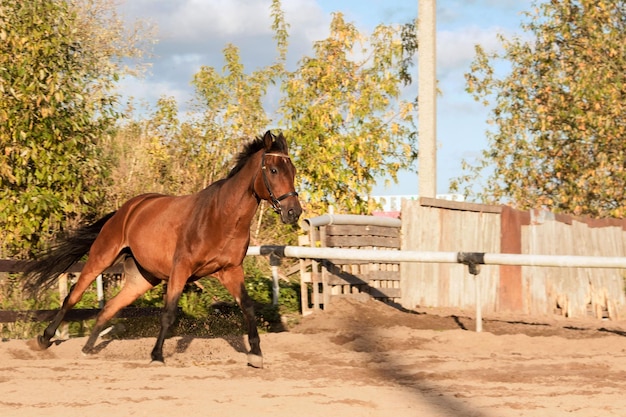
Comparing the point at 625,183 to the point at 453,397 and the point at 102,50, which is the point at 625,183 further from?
the point at 453,397

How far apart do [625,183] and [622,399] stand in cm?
1381

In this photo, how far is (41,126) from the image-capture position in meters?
12.7

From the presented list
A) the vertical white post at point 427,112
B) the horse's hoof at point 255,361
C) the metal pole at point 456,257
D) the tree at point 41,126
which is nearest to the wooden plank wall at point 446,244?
the vertical white post at point 427,112

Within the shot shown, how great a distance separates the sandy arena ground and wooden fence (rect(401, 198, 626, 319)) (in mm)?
2515

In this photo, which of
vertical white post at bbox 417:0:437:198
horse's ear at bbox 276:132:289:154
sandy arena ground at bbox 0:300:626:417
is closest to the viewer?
sandy arena ground at bbox 0:300:626:417

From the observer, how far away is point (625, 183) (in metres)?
19.2

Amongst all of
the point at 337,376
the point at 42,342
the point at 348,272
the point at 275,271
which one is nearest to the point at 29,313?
the point at 42,342

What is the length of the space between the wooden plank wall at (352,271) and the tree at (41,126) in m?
3.54

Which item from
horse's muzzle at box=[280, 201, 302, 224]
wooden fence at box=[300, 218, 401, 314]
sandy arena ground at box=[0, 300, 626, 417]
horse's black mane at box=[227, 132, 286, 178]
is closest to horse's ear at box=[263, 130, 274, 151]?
horse's black mane at box=[227, 132, 286, 178]

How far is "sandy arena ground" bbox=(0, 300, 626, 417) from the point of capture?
5.92 metres

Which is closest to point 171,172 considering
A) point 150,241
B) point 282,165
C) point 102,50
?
point 102,50

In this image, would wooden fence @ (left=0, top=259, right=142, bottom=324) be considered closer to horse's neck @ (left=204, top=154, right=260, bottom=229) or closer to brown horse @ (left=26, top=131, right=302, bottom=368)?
brown horse @ (left=26, top=131, right=302, bottom=368)

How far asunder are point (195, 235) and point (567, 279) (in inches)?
319

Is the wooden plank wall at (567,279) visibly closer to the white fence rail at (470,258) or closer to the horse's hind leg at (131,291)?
the white fence rail at (470,258)
